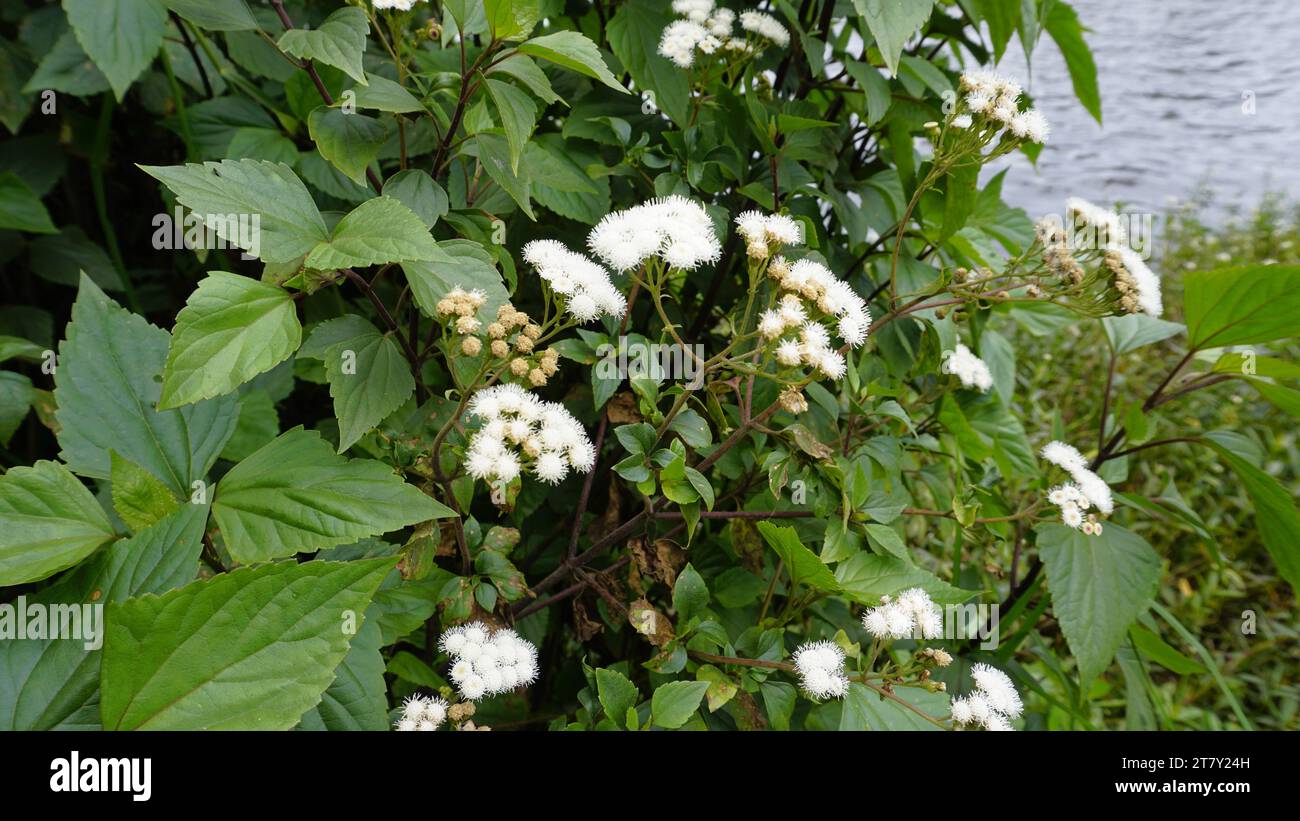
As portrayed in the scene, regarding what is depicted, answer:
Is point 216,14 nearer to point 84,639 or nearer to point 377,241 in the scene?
point 377,241

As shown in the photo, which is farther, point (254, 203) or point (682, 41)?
point (682, 41)

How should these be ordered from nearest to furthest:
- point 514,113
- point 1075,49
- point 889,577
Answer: point 514,113, point 889,577, point 1075,49

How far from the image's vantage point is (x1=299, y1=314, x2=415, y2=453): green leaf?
0.78m

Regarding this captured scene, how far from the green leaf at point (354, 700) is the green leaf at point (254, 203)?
1.16 ft

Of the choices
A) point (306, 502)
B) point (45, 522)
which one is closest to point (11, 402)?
point (45, 522)

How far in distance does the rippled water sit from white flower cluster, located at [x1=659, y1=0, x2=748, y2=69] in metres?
3.02

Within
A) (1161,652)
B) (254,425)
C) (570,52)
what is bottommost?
(1161,652)

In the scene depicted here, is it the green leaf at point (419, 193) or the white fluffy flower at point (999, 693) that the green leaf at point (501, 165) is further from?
the white fluffy flower at point (999, 693)

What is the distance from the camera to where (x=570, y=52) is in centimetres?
80

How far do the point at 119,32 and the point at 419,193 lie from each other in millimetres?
512

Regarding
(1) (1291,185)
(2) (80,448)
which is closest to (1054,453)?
(2) (80,448)

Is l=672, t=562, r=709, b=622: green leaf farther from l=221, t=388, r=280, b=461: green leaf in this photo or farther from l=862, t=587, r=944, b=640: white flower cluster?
l=221, t=388, r=280, b=461: green leaf

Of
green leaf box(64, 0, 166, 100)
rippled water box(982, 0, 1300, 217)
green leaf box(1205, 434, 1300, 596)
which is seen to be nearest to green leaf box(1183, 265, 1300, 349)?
green leaf box(1205, 434, 1300, 596)
